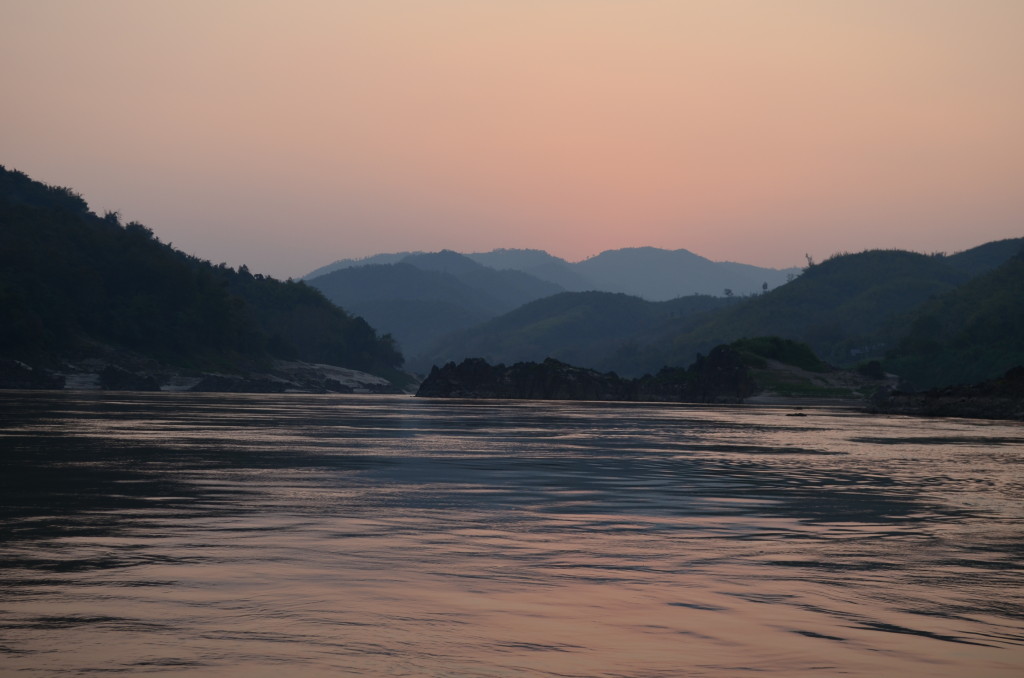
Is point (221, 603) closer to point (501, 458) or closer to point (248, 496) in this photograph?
point (248, 496)

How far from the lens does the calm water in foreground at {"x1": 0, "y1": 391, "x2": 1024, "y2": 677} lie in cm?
1150

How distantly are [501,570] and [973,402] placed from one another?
104543 mm

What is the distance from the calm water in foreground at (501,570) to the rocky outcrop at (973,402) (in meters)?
73.7

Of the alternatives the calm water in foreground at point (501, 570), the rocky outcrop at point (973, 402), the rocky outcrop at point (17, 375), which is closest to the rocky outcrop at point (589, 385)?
the rocky outcrop at point (973, 402)

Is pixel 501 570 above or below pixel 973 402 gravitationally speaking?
below

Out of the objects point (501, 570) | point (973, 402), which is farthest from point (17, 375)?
point (501, 570)

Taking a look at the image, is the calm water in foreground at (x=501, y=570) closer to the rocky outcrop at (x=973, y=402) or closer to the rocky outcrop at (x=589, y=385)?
the rocky outcrop at (x=973, y=402)

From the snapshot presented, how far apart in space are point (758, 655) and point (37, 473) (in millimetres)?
24874

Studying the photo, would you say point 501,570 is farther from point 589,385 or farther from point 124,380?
point 124,380

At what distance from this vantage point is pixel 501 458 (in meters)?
42.5

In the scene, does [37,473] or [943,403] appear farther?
[943,403]

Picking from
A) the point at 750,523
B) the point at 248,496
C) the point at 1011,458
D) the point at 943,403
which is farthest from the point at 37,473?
the point at 943,403

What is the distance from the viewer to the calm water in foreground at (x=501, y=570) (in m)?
11.5

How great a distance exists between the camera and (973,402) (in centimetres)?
10906
